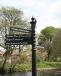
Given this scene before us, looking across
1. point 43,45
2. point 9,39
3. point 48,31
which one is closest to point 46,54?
point 43,45

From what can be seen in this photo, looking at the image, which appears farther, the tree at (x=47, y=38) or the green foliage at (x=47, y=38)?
the tree at (x=47, y=38)

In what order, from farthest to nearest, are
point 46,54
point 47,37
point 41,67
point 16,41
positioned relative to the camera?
point 47,37 < point 46,54 < point 41,67 < point 16,41

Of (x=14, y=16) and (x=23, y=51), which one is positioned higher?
(x=14, y=16)

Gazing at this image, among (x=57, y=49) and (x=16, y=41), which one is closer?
(x=16, y=41)

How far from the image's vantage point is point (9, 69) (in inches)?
2026

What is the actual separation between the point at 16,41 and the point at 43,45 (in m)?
76.4

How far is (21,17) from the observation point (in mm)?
50562

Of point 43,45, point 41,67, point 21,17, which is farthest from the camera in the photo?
point 43,45

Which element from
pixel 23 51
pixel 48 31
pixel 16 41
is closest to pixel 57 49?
pixel 23 51

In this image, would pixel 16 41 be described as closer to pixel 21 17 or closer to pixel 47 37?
pixel 21 17

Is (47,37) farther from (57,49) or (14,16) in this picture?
(14,16)

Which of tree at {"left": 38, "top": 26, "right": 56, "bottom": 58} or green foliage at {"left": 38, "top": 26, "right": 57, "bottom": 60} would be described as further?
tree at {"left": 38, "top": 26, "right": 56, "bottom": 58}

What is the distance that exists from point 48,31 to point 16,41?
289 feet

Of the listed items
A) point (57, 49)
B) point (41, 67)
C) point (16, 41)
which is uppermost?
point (16, 41)
